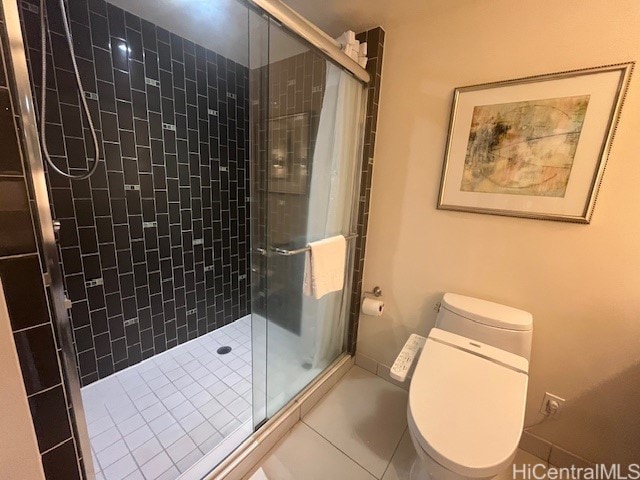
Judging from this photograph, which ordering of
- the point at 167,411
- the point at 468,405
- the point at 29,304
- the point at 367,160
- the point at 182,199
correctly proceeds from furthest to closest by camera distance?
the point at 182,199 → the point at 367,160 → the point at 167,411 → the point at 468,405 → the point at 29,304

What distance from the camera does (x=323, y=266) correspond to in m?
1.39

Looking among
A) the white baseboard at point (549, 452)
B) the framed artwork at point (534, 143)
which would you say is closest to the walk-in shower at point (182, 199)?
the framed artwork at point (534, 143)

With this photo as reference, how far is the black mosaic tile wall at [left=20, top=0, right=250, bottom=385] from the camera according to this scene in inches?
55.5

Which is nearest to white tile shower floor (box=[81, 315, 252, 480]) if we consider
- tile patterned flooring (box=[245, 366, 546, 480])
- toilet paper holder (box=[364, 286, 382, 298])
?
tile patterned flooring (box=[245, 366, 546, 480])

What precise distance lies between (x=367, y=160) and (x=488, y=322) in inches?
42.6

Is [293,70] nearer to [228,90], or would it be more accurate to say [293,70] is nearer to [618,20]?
A: [228,90]

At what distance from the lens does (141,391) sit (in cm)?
163

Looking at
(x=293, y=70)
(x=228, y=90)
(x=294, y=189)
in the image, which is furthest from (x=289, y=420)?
(x=228, y=90)

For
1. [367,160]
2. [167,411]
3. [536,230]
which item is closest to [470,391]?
[536,230]

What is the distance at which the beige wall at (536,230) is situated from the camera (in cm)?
103

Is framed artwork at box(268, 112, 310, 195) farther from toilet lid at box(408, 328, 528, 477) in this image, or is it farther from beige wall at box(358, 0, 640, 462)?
toilet lid at box(408, 328, 528, 477)

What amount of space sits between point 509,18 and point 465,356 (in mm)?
1498

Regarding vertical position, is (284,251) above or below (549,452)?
above

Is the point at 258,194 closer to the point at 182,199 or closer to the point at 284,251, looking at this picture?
the point at 284,251
